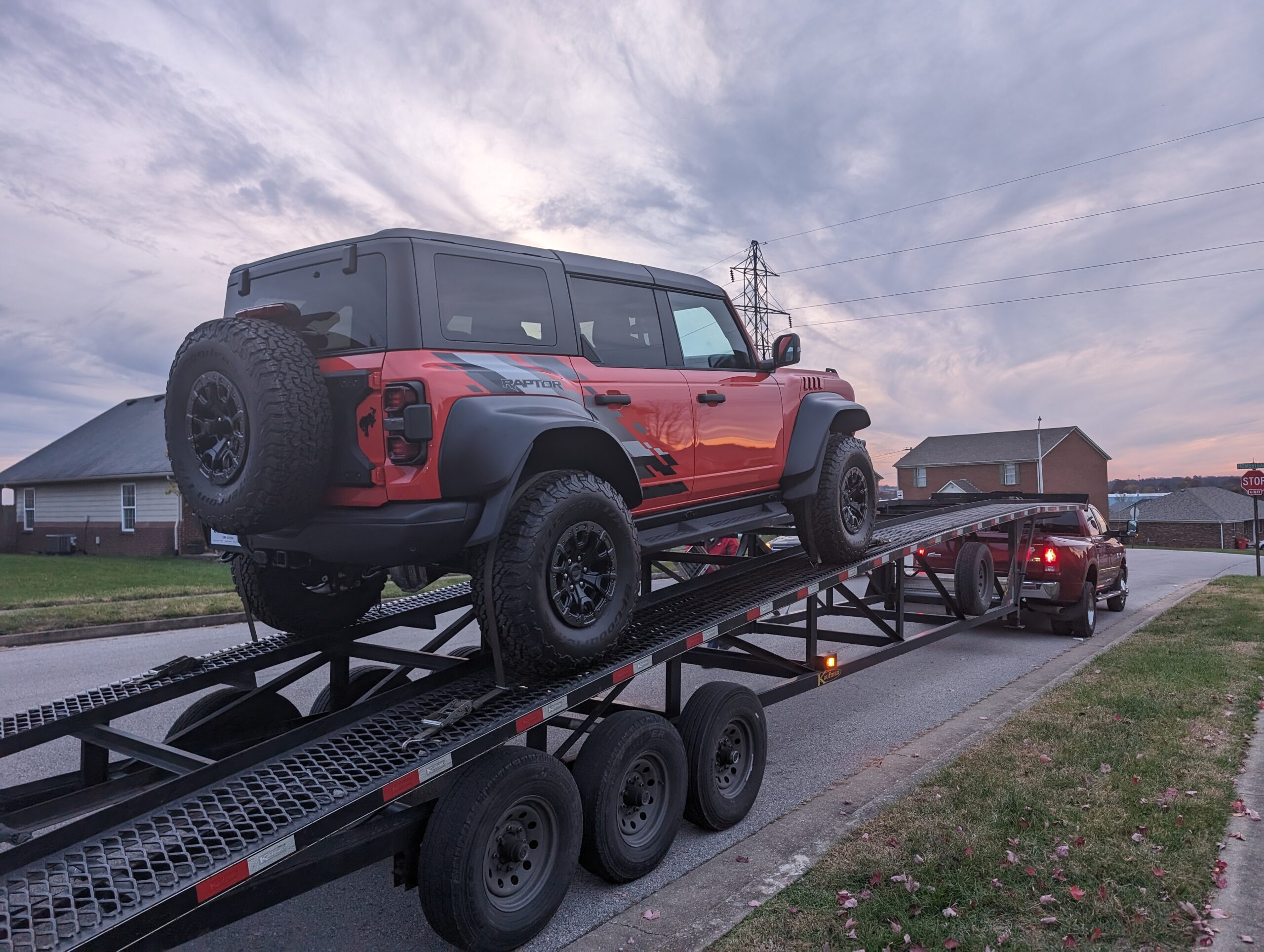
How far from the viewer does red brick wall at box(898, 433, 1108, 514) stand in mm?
59750

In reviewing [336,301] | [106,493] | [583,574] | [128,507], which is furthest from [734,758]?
[106,493]

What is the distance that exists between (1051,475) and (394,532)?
6486 cm

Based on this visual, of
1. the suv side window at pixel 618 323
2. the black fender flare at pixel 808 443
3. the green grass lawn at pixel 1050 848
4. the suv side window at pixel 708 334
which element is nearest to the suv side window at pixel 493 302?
the suv side window at pixel 618 323

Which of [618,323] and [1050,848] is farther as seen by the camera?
[618,323]

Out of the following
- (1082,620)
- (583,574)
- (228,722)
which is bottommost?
(1082,620)

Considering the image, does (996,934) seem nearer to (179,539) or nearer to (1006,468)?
(179,539)

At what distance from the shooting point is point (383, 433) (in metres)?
3.63

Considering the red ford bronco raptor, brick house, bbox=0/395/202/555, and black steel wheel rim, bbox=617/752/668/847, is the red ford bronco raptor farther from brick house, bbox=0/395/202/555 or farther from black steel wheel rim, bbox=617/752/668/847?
brick house, bbox=0/395/202/555

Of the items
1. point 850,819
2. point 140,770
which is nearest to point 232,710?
point 140,770

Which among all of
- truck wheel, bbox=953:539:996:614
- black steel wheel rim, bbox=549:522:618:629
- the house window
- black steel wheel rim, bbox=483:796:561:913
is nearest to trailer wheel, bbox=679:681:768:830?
black steel wheel rim, bbox=549:522:618:629

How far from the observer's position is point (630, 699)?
7.29 m

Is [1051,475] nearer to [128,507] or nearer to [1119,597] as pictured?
[1119,597]

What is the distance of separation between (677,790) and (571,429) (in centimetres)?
181

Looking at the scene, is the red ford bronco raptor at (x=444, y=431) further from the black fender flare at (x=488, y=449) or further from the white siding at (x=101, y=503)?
the white siding at (x=101, y=503)
